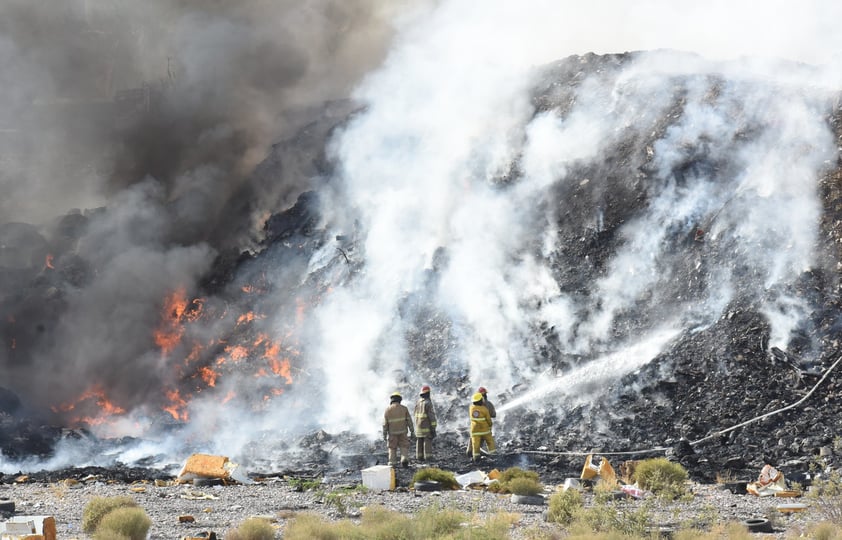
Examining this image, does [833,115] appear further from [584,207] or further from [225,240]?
[225,240]

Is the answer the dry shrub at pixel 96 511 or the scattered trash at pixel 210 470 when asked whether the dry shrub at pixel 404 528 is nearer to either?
the dry shrub at pixel 96 511

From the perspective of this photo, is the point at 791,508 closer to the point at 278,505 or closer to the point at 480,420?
the point at 480,420

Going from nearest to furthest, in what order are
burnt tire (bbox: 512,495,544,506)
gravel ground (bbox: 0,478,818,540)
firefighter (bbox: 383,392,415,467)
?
1. gravel ground (bbox: 0,478,818,540)
2. burnt tire (bbox: 512,495,544,506)
3. firefighter (bbox: 383,392,415,467)

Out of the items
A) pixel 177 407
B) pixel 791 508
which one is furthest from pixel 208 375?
pixel 791 508

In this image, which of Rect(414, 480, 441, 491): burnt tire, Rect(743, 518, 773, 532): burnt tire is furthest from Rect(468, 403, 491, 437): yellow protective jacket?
Rect(743, 518, 773, 532): burnt tire

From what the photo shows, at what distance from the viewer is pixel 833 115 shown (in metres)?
21.2

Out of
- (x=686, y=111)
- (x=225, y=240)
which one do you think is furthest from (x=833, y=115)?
(x=225, y=240)

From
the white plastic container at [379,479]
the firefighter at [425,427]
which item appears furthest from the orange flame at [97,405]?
the white plastic container at [379,479]

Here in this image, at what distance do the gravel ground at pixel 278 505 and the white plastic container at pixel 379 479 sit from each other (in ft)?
0.75

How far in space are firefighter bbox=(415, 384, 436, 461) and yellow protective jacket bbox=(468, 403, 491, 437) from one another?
872mm

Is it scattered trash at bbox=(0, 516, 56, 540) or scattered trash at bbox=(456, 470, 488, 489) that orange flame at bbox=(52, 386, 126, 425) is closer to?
scattered trash at bbox=(456, 470, 488, 489)

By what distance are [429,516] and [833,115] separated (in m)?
16.0

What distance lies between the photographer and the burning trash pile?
59.5ft

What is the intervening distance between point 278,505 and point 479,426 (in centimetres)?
527
